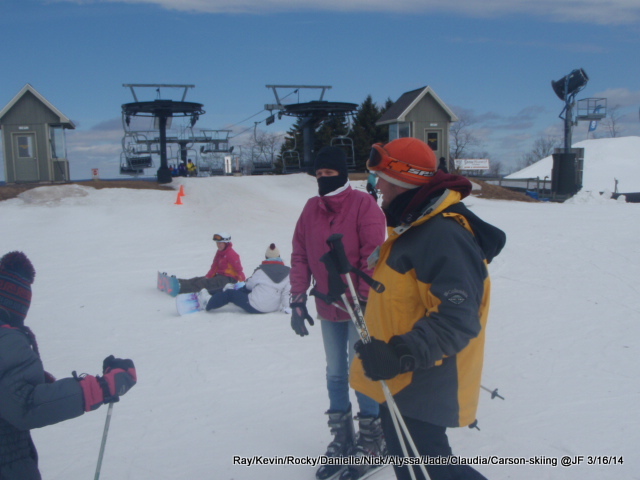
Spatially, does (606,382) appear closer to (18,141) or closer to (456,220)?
(456,220)

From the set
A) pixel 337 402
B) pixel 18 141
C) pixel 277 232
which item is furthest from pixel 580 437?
pixel 18 141

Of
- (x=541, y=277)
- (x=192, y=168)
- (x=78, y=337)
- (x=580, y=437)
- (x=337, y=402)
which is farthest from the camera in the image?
(x=192, y=168)

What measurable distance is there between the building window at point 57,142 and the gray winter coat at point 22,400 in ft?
74.6

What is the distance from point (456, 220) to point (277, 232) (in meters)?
12.2

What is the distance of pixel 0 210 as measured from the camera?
1597 cm

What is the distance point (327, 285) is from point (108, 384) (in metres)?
1.38

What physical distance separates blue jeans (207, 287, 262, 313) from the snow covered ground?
0.13 m

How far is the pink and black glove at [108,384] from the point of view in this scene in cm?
236

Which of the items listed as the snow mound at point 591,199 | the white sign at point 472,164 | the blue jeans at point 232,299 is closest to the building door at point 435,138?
the white sign at point 472,164

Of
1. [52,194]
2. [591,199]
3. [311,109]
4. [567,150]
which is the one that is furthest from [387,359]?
[567,150]

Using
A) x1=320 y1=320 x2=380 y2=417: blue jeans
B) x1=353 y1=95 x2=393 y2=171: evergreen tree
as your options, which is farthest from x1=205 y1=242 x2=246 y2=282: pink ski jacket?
x1=353 y1=95 x2=393 y2=171: evergreen tree

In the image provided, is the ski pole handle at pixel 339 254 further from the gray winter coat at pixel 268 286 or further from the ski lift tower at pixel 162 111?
the ski lift tower at pixel 162 111

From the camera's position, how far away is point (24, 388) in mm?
2227

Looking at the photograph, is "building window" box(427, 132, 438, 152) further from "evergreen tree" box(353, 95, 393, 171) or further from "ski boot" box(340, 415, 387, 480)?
"ski boot" box(340, 415, 387, 480)
